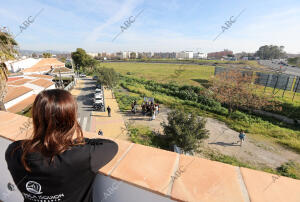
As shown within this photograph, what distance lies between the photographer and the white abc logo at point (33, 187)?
103 centimetres

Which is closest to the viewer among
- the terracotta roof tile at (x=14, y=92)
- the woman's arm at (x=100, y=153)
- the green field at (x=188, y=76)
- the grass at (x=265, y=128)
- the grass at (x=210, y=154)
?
the woman's arm at (x=100, y=153)

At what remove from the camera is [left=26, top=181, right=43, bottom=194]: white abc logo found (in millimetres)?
1031

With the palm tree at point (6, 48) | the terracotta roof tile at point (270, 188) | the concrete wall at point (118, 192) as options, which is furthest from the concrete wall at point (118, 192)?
the palm tree at point (6, 48)

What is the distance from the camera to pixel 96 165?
1.11 m

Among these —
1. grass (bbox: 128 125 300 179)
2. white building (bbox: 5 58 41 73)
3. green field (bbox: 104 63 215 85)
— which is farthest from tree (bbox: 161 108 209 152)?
white building (bbox: 5 58 41 73)

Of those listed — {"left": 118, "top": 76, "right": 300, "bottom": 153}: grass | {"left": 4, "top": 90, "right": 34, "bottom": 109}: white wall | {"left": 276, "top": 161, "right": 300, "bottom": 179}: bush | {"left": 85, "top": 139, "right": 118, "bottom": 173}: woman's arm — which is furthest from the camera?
{"left": 4, "top": 90, "right": 34, "bottom": 109}: white wall

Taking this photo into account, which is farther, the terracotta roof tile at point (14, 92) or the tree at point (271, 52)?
the tree at point (271, 52)

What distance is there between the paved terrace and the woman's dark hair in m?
0.41

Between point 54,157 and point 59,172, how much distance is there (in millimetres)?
101

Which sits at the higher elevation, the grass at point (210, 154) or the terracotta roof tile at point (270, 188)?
the terracotta roof tile at point (270, 188)

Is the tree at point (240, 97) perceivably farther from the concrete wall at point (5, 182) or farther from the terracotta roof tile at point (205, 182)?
the concrete wall at point (5, 182)

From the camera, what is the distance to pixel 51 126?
1.07 metres

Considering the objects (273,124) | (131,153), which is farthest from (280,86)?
(131,153)

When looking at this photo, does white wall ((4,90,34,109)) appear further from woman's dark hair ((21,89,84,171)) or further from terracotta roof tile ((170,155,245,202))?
terracotta roof tile ((170,155,245,202))
